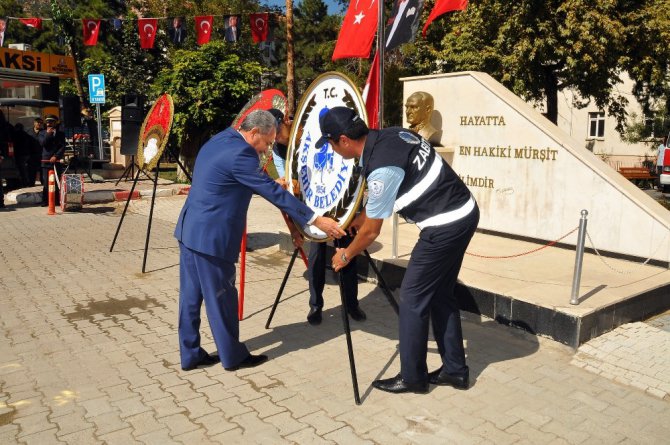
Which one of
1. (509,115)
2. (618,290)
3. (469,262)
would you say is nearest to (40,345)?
(469,262)

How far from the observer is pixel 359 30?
9656mm

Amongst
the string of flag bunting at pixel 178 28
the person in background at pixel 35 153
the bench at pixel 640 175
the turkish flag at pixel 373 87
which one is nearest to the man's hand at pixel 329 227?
the turkish flag at pixel 373 87

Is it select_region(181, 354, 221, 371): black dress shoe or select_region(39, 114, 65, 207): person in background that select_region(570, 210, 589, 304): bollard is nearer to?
select_region(181, 354, 221, 371): black dress shoe

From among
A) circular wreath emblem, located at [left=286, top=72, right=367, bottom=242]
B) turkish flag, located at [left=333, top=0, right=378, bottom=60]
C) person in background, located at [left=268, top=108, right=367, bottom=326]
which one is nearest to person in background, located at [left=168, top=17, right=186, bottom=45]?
turkish flag, located at [left=333, top=0, right=378, bottom=60]

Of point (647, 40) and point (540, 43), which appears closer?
point (540, 43)

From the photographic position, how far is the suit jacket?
3850mm

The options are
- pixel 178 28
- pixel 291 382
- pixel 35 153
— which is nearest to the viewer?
pixel 291 382

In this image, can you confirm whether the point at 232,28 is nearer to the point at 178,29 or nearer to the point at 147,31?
the point at 178,29

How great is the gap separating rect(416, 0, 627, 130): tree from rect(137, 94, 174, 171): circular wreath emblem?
14748mm

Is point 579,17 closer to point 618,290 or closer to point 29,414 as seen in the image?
point 618,290

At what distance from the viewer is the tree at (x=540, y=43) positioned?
17.9 metres

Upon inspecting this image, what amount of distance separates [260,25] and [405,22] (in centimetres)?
1158

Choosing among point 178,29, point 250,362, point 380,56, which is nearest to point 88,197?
point 380,56

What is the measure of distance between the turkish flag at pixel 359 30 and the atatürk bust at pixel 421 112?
1342 millimetres
